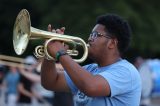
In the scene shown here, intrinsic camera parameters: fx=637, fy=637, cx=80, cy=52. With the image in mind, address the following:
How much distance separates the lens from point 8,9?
77.2 ft

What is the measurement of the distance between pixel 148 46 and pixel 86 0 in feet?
8.49

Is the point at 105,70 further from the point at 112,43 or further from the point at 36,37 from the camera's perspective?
the point at 36,37

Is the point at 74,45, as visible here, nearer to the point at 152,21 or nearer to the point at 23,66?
the point at 23,66

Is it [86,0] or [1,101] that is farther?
[86,0]

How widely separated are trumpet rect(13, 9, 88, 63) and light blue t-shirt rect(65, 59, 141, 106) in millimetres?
213

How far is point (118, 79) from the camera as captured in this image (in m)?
4.15

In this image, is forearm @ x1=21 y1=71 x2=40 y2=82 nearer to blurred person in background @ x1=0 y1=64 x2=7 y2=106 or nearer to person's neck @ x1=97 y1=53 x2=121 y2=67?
blurred person in background @ x1=0 y1=64 x2=7 y2=106

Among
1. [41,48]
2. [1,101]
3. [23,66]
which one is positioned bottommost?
[1,101]

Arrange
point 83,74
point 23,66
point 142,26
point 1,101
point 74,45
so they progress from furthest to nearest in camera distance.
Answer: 1. point 142,26
2. point 1,101
3. point 23,66
4. point 74,45
5. point 83,74

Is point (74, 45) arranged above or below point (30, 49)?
above

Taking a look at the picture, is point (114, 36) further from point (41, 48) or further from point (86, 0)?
point (86, 0)

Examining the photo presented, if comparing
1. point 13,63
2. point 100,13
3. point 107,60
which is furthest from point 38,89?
point 107,60

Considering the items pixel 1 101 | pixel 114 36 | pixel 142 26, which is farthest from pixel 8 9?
pixel 114 36

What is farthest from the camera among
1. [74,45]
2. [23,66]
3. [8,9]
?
[8,9]
